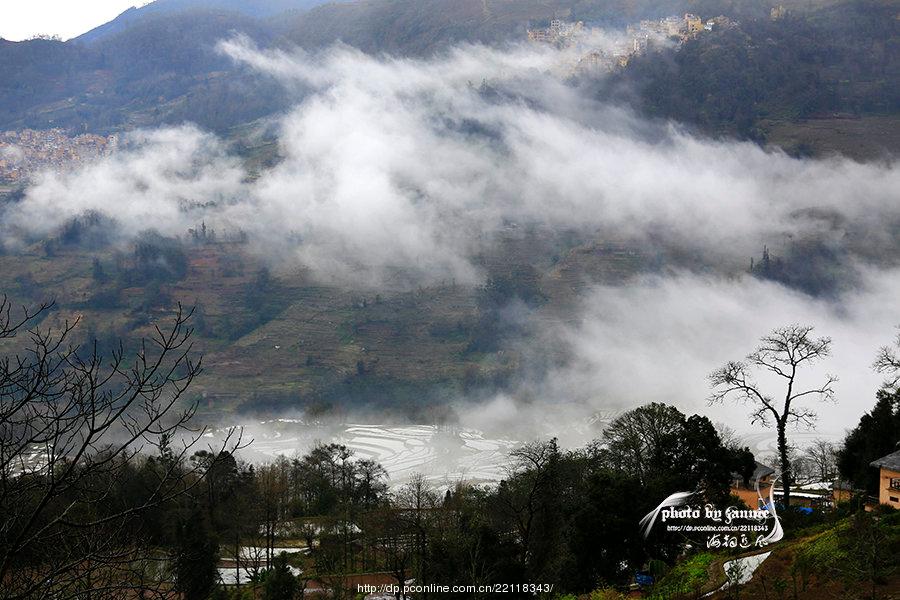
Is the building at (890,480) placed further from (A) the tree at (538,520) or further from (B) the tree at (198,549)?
(B) the tree at (198,549)

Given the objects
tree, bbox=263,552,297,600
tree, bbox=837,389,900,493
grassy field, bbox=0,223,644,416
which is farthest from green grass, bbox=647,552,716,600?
grassy field, bbox=0,223,644,416

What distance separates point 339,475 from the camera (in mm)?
55906

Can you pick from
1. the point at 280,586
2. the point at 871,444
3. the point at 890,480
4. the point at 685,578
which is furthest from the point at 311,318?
the point at 685,578

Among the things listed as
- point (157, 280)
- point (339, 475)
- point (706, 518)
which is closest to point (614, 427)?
point (706, 518)

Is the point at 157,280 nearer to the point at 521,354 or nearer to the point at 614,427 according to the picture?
the point at 521,354

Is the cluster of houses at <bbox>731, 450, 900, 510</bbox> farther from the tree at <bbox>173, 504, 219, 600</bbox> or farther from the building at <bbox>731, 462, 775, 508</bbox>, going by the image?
the tree at <bbox>173, 504, 219, 600</bbox>

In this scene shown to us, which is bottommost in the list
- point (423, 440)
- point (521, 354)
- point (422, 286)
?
point (423, 440)

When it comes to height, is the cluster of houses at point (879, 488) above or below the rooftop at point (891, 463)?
below

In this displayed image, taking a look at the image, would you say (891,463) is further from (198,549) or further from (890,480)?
(198,549)

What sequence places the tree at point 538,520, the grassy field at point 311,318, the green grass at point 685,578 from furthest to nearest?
the grassy field at point 311,318 < the tree at point 538,520 < the green grass at point 685,578

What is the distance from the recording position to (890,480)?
23.2m

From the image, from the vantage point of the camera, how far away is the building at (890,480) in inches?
893

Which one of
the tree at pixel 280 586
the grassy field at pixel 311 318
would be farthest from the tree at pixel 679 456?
the grassy field at pixel 311 318

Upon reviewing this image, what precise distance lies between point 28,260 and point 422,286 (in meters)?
93.9
